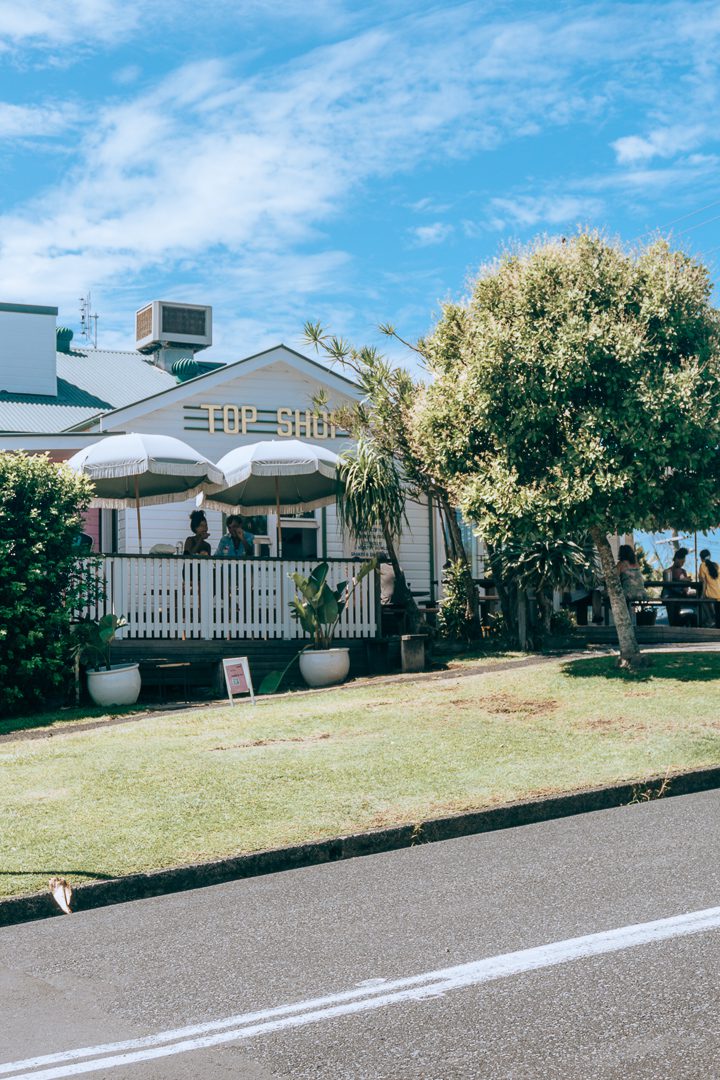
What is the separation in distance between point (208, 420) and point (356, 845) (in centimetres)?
1417

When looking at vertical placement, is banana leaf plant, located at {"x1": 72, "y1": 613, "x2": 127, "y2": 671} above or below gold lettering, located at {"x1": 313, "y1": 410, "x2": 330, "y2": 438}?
below

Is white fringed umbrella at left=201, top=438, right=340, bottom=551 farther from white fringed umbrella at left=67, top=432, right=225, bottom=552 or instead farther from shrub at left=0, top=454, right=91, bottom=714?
shrub at left=0, top=454, right=91, bottom=714

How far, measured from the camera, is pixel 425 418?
14.9m

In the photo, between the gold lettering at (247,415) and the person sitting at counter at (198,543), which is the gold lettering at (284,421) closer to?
the gold lettering at (247,415)

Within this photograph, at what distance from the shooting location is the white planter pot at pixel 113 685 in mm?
14453

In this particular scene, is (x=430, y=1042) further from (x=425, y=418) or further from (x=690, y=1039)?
(x=425, y=418)

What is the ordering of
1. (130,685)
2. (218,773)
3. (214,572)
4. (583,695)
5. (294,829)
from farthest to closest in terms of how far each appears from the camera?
(214,572)
(130,685)
(583,695)
(218,773)
(294,829)

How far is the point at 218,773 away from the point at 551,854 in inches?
132

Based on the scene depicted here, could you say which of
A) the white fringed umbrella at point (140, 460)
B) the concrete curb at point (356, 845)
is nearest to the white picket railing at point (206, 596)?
the white fringed umbrella at point (140, 460)

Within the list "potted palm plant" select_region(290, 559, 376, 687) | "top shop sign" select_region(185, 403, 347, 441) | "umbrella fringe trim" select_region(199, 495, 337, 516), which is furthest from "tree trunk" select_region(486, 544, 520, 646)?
"top shop sign" select_region(185, 403, 347, 441)

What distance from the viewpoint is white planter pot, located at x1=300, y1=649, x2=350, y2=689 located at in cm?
1575

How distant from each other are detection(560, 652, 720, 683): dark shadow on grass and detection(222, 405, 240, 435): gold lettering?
8.52 m

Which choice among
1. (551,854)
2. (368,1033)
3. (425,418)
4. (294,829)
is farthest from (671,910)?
(425,418)

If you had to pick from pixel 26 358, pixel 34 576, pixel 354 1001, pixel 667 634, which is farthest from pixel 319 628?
pixel 26 358
